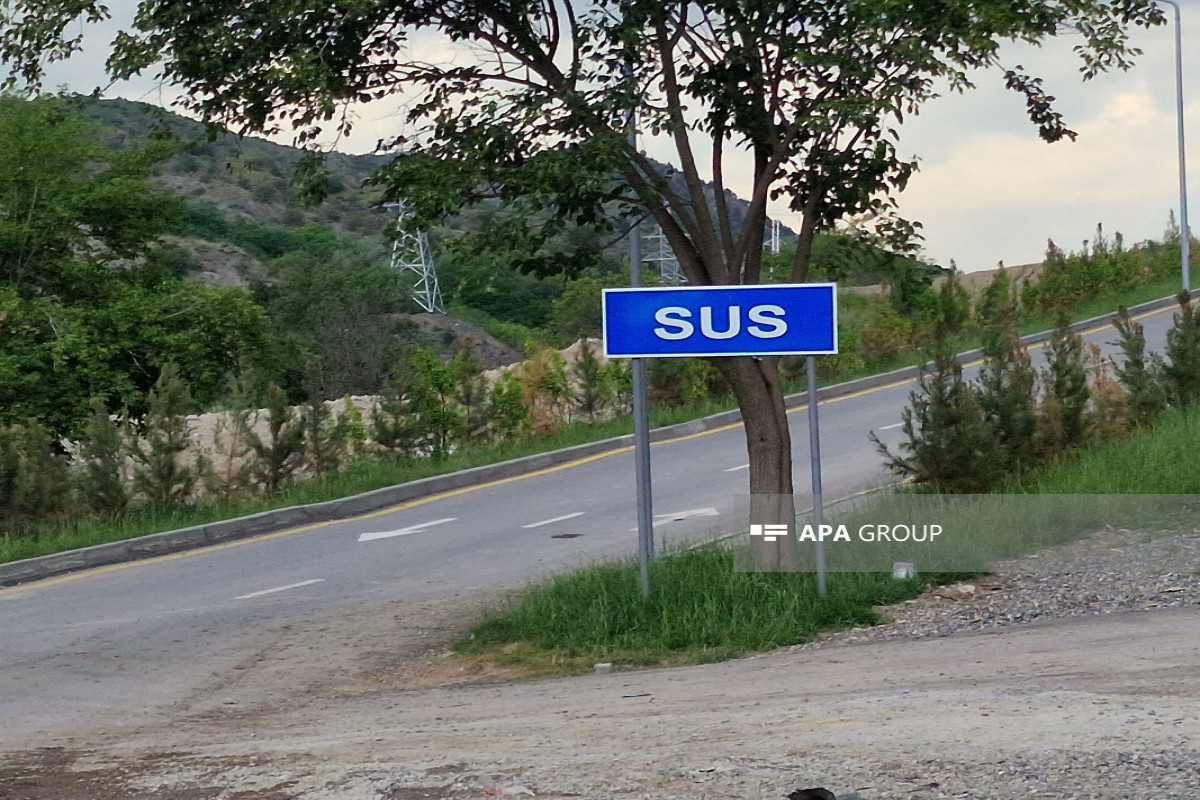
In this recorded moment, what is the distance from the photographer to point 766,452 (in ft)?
38.8

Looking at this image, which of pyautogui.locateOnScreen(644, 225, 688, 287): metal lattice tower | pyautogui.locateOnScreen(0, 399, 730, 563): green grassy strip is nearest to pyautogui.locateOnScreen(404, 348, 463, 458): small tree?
pyautogui.locateOnScreen(0, 399, 730, 563): green grassy strip

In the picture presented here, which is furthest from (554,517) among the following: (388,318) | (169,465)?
(388,318)

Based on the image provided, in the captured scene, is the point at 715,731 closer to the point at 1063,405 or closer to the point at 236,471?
the point at 1063,405

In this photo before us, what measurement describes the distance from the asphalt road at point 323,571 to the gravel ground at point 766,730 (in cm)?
116

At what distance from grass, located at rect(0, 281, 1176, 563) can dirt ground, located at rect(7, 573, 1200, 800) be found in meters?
7.08

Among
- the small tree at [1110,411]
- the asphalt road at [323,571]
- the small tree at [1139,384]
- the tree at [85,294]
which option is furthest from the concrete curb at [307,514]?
the tree at [85,294]

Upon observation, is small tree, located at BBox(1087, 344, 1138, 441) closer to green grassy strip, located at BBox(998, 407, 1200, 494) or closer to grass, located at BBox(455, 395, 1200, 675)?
green grassy strip, located at BBox(998, 407, 1200, 494)

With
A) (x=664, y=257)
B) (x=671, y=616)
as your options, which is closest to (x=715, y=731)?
(x=671, y=616)

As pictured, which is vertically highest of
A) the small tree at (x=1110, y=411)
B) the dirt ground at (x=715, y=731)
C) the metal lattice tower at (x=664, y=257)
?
the metal lattice tower at (x=664, y=257)

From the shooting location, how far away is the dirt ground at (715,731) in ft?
19.5

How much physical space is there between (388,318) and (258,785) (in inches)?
1958

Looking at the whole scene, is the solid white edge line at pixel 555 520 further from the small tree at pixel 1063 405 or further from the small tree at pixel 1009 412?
the small tree at pixel 1063 405

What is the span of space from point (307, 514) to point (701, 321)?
8.83m

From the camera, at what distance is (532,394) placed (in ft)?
77.7
